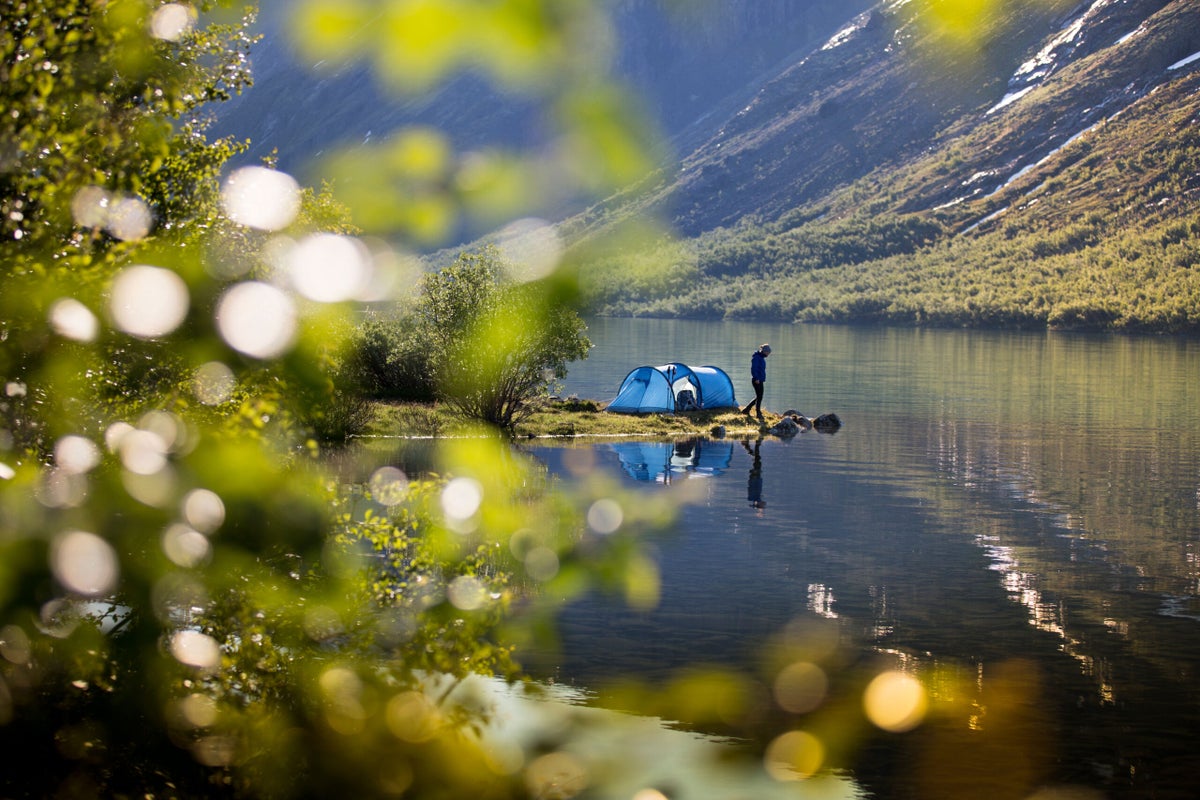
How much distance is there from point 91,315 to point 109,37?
1.39 metres

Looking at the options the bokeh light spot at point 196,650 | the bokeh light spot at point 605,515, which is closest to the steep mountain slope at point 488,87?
the bokeh light spot at point 605,515

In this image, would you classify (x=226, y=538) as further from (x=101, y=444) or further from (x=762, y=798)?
(x=762, y=798)

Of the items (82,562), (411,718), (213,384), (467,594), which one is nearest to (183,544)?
(82,562)

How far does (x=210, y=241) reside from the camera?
7605 mm

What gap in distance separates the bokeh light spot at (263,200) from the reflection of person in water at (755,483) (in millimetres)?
20448

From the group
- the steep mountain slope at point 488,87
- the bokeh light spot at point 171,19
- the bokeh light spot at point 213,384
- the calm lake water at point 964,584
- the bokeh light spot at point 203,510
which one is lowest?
the calm lake water at point 964,584

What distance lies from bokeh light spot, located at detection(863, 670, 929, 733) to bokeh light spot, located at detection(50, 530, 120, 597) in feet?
30.4

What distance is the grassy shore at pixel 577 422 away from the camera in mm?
36156

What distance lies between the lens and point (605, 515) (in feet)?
14.4

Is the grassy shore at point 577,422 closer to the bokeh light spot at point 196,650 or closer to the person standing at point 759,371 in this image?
the person standing at point 759,371

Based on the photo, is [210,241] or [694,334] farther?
[694,334]

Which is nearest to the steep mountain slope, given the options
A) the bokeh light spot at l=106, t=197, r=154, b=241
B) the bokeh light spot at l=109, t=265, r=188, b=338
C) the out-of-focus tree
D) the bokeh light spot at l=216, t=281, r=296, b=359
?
the out-of-focus tree

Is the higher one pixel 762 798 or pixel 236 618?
pixel 236 618

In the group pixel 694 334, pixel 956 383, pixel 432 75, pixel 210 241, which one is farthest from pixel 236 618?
pixel 694 334
